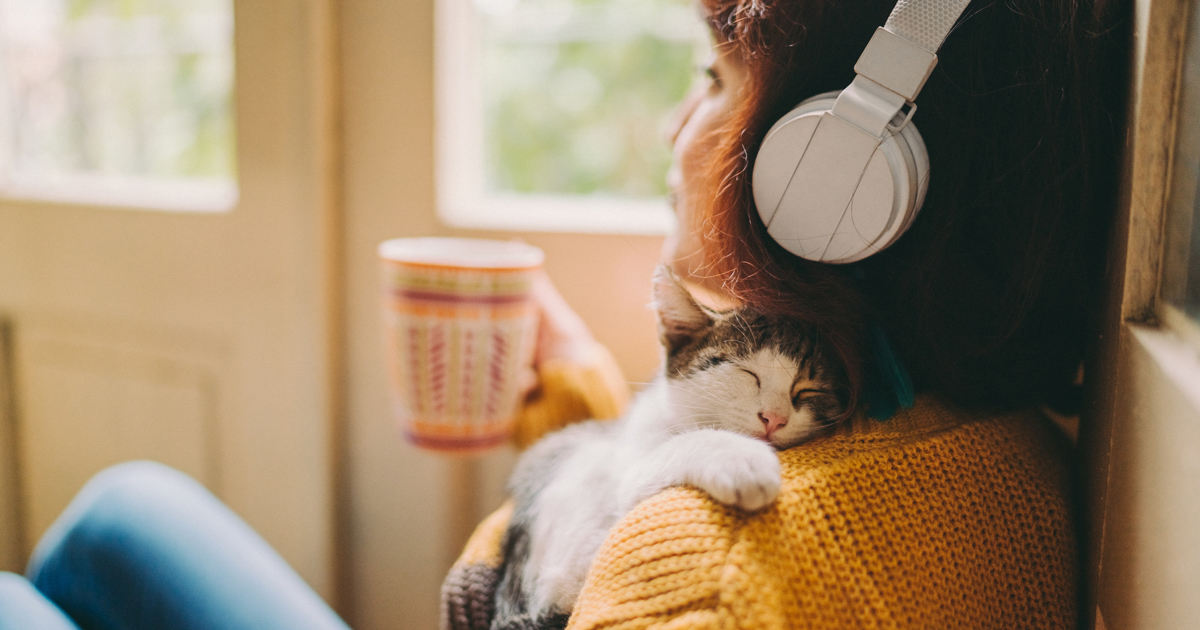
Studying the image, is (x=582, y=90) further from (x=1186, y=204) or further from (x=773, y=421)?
(x=1186, y=204)

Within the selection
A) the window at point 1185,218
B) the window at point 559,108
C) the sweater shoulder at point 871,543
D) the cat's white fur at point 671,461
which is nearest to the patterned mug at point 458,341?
the cat's white fur at point 671,461

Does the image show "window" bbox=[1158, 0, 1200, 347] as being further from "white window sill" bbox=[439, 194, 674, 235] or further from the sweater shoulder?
"white window sill" bbox=[439, 194, 674, 235]

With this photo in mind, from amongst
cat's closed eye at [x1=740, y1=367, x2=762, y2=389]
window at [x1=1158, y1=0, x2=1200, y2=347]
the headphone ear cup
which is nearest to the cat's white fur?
cat's closed eye at [x1=740, y1=367, x2=762, y2=389]

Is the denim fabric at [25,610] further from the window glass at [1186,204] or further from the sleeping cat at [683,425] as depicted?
the window glass at [1186,204]

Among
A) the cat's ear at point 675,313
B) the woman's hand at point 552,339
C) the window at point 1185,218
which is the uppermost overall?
the window at point 1185,218

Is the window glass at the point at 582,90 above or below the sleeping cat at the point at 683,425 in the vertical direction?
above

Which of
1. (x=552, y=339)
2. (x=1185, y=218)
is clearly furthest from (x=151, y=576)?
(x=1185, y=218)

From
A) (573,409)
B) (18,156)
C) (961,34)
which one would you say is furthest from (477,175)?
(18,156)

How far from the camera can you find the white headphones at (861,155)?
1.37 feet

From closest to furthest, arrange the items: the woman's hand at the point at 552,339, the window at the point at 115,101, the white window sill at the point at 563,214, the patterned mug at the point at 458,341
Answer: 1. the patterned mug at the point at 458,341
2. the woman's hand at the point at 552,339
3. the white window sill at the point at 563,214
4. the window at the point at 115,101

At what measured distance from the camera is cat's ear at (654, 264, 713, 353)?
564 mm

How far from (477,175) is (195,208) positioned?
52 cm

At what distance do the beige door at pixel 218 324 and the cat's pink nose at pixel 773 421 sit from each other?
872mm

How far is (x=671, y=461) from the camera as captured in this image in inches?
18.5
